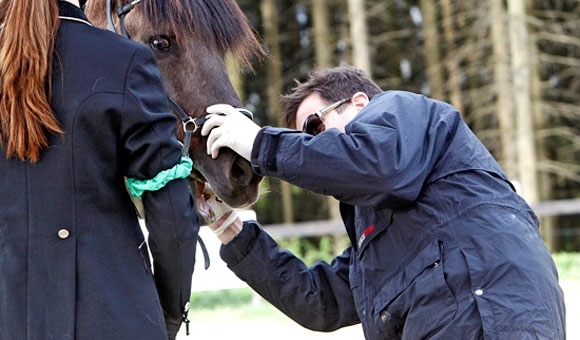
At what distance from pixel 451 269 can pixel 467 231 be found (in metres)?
0.13

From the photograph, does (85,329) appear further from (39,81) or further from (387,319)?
(387,319)

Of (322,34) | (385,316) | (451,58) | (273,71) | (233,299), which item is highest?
(322,34)

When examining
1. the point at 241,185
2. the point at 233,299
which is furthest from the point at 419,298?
the point at 233,299

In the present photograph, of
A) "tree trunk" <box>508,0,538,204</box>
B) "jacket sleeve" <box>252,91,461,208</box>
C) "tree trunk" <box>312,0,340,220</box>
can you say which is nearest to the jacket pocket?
"jacket sleeve" <box>252,91,461,208</box>

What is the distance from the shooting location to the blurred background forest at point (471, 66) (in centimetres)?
1602

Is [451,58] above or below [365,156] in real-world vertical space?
above

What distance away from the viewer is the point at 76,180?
2.25 metres

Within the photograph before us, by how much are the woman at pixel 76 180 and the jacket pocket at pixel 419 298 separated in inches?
32.0

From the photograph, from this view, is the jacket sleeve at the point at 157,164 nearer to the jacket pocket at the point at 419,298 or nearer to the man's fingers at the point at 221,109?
the man's fingers at the point at 221,109

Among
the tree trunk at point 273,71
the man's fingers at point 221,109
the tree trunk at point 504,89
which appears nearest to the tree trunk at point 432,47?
the tree trunk at point 504,89

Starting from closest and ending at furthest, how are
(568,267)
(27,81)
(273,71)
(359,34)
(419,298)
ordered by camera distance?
(27,81)
(419,298)
(568,267)
(359,34)
(273,71)

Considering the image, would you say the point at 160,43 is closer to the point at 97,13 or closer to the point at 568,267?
the point at 97,13

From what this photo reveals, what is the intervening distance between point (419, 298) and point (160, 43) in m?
1.18

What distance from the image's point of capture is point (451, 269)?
2.69 m
